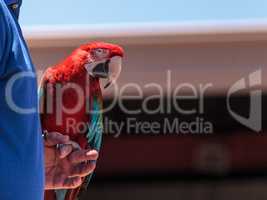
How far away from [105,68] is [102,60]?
7cm

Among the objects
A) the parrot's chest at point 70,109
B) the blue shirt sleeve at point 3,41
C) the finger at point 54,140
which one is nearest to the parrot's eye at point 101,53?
the parrot's chest at point 70,109

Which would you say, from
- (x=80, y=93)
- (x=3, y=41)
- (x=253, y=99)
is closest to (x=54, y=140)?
(x=3, y=41)

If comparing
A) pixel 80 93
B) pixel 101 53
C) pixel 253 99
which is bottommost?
pixel 253 99

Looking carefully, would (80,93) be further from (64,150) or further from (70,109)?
(64,150)

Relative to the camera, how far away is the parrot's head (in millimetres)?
1867

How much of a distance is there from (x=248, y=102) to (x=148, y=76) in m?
0.66

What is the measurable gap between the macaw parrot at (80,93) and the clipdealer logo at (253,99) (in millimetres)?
1915

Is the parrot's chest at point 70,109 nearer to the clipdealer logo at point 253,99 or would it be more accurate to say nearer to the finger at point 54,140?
the finger at point 54,140

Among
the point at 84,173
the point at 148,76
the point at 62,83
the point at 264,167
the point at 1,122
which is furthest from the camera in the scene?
the point at 264,167

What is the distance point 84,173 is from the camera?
1.33 metres

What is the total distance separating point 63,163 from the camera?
4.32 ft

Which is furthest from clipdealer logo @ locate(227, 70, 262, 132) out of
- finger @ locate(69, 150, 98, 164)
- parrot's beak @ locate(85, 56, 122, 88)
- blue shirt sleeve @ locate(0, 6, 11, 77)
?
blue shirt sleeve @ locate(0, 6, 11, 77)

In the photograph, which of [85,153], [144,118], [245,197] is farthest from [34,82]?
[245,197]

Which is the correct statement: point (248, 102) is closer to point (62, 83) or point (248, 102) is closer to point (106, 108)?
point (106, 108)
